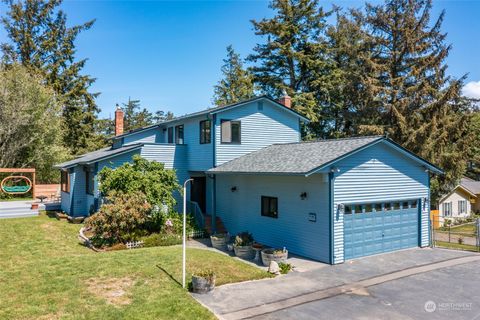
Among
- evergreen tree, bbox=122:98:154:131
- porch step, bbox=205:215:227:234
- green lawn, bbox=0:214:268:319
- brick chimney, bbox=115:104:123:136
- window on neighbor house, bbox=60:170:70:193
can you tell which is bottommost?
green lawn, bbox=0:214:268:319

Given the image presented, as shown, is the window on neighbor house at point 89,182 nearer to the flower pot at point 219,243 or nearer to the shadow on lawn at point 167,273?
the flower pot at point 219,243

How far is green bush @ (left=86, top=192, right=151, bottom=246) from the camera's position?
15789mm

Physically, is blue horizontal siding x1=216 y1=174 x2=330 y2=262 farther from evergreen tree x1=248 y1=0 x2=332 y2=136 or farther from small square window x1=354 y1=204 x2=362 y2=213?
evergreen tree x1=248 y1=0 x2=332 y2=136

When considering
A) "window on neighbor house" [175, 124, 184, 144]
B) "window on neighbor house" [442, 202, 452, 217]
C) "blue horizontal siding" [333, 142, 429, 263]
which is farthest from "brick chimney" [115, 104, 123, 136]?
"window on neighbor house" [442, 202, 452, 217]

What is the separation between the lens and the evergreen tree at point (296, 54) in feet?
119

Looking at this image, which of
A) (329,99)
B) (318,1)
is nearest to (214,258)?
(329,99)

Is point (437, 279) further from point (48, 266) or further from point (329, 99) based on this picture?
point (329, 99)

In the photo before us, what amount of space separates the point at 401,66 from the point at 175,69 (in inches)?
822

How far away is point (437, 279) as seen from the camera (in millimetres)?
11930

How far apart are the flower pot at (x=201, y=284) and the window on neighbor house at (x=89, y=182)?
13012 mm

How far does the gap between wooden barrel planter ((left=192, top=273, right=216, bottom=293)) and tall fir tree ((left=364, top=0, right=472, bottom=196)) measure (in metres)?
24.0

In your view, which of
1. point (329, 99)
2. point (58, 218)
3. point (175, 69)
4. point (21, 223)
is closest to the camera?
point (21, 223)

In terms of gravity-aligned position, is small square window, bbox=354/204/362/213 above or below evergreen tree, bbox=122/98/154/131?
below

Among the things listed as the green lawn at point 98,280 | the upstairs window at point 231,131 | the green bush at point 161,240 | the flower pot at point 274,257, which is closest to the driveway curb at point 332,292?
the green lawn at point 98,280
